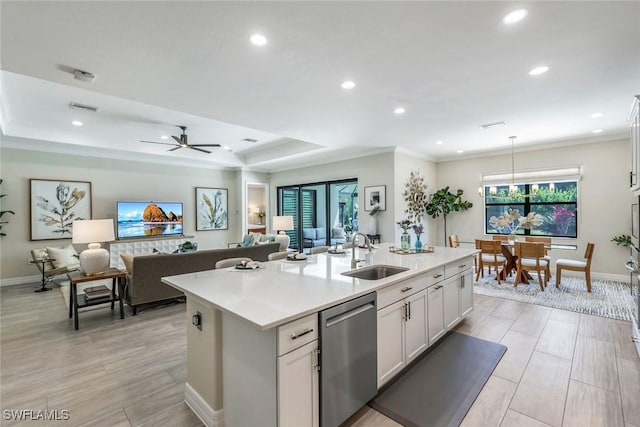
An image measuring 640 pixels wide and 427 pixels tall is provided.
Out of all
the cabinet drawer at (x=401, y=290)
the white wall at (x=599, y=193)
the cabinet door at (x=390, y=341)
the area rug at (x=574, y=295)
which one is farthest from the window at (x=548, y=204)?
the cabinet door at (x=390, y=341)

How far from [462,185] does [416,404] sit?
6174 millimetres

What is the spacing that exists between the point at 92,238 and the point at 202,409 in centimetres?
287

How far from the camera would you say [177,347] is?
2.94m

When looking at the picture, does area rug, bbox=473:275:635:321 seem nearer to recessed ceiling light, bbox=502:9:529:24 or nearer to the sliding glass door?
the sliding glass door

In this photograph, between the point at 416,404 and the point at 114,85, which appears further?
the point at 114,85

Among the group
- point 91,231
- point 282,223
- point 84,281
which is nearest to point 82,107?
point 91,231

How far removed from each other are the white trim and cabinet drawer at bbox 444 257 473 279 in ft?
24.8

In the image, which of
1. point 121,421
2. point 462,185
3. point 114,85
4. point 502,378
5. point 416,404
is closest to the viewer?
point 121,421

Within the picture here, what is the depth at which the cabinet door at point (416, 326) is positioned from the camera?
236 cm

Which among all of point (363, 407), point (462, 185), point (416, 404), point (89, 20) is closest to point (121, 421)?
point (363, 407)

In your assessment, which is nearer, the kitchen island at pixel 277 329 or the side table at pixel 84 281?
the kitchen island at pixel 277 329

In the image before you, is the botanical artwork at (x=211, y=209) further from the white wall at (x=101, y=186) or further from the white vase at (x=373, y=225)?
the white vase at (x=373, y=225)

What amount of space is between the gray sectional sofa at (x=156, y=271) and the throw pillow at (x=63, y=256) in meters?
2.44

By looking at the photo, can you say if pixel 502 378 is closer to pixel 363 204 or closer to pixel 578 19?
pixel 578 19
